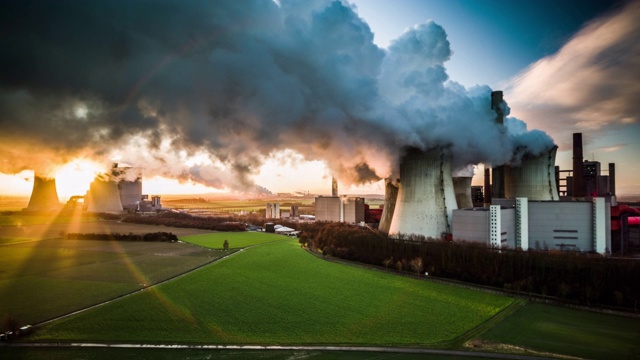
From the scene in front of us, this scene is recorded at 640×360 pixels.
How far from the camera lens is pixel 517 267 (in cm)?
1955

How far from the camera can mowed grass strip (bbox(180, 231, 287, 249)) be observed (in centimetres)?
3242

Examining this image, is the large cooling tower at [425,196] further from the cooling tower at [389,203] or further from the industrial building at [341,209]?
the industrial building at [341,209]

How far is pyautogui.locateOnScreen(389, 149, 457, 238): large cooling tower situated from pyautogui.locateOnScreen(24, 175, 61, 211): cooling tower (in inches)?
1850

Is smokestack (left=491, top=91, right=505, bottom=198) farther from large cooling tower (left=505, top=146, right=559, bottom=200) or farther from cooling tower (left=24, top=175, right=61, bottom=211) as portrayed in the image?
cooling tower (left=24, top=175, right=61, bottom=211)

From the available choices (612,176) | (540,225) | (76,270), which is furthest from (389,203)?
(612,176)

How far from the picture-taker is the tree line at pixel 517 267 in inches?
663

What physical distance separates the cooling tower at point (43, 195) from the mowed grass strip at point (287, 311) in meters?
40.3

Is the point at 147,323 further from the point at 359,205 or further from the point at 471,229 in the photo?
the point at 359,205

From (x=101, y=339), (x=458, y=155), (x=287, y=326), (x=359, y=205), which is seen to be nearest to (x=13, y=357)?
(x=101, y=339)

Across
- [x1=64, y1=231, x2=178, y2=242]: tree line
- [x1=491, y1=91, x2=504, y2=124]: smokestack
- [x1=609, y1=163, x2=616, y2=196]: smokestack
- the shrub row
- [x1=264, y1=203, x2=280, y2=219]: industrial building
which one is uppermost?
[x1=491, y1=91, x2=504, y2=124]: smokestack

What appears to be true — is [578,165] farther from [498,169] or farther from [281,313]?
[281,313]

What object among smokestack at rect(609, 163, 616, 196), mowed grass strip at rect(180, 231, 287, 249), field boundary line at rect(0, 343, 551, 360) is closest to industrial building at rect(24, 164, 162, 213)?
mowed grass strip at rect(180, 231, 287, 249)

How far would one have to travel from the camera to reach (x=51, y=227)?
41.5m

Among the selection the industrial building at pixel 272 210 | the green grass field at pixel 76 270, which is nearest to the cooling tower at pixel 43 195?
the green grass field at pixel 76 270
